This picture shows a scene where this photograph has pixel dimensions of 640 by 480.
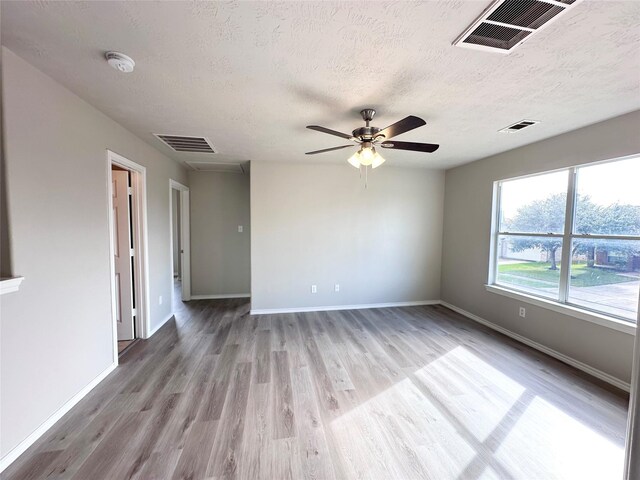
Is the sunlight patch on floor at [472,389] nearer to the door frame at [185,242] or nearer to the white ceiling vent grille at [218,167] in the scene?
the white ceiling vent grille at [218,167]

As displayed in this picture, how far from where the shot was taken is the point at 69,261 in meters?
1.97

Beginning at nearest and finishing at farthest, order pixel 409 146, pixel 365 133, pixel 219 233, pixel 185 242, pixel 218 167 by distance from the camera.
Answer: pixel 365 133 < pixel 409 146 < pixel 218 167 < pixel 185 242 < pixel 219 233

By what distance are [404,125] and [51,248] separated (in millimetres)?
2672

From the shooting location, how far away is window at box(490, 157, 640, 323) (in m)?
2.33

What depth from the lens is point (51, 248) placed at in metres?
1.80

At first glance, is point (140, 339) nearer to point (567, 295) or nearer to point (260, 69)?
point (260, 69)

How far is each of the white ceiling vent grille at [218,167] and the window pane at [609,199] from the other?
14.5ft

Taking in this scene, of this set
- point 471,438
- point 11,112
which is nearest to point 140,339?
point 11,112

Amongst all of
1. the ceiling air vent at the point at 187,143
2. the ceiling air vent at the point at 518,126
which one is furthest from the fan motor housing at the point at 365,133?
the ceiling air vent at the point at 187,143

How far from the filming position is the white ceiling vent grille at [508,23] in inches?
45.9

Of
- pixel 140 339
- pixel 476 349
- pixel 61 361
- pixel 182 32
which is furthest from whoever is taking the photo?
pixel 140 339

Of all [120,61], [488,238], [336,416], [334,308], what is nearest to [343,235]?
[334,308]

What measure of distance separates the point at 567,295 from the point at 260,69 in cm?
374

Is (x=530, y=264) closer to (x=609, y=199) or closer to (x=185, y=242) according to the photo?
(x=609, y=199)
